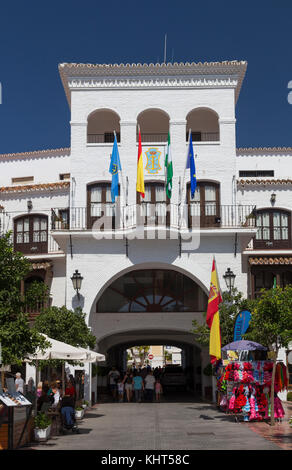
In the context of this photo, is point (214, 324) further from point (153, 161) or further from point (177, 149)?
point (177, 149)

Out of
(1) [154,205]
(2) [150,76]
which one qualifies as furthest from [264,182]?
(2) [150,76]

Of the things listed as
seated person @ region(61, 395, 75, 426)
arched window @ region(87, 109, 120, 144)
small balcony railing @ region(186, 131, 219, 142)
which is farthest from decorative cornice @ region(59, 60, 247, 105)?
seated person @ region(61, 395, 75, 426)

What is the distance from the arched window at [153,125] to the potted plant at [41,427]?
17318 millimetres

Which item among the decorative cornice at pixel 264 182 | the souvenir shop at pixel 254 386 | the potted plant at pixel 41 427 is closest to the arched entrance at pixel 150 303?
the decorative cornice at pixel 264 182

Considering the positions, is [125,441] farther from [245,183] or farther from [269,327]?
[245,183]

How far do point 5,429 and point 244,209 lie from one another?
62.1 ft

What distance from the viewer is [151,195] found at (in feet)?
89.4

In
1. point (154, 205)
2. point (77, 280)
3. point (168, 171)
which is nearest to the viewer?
point (77, 280)

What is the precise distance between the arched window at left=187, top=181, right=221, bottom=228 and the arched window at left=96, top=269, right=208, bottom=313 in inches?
133

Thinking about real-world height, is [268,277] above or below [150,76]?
below

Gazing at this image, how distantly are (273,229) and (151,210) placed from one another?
6925 millimetres

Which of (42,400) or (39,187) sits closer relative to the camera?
(42,400)

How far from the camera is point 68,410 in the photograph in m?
17.0
